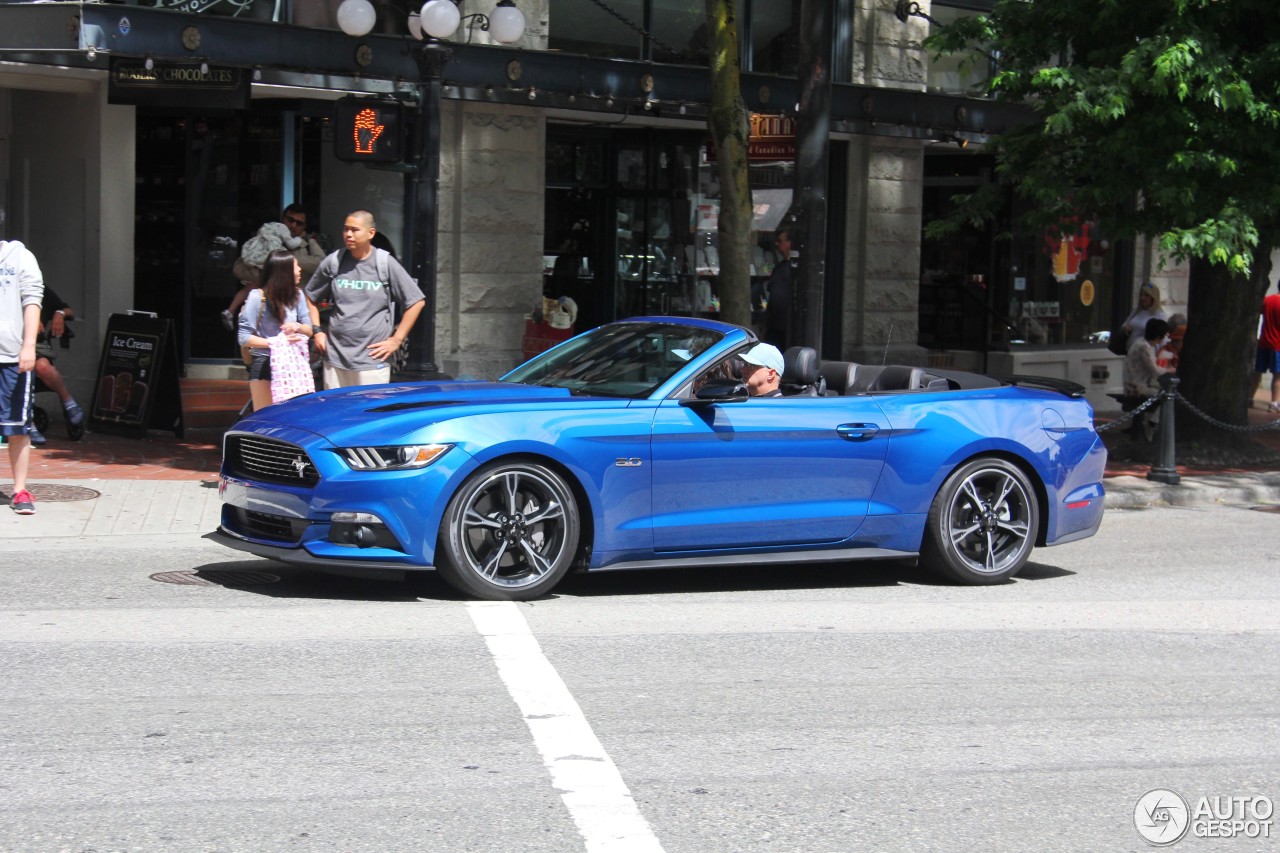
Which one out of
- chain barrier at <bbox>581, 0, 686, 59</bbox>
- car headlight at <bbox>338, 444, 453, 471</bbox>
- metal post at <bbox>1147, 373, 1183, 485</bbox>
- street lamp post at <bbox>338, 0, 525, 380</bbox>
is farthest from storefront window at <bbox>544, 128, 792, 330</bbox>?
car headlight at <bbox>338, 444, 453, 471</bbox>

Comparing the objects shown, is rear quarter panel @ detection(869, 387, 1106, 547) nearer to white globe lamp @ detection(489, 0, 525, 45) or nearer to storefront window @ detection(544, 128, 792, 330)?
white globe lamp @ detection(489, 0, 525, 45)

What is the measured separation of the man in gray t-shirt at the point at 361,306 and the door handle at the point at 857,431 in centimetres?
364

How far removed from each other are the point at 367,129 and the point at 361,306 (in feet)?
4.74

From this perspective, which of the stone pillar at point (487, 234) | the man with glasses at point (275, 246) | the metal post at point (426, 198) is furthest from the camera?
the stone pillar at point (487, 234)

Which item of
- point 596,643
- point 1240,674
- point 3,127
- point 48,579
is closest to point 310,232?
point 3,127

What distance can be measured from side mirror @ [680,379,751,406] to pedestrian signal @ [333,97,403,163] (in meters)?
4.19

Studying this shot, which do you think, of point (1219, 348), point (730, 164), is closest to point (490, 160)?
point (730, 164)

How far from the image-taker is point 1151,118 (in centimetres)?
1339

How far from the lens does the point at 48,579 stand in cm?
819

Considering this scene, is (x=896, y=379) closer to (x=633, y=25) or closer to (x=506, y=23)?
(x=506, y=23)

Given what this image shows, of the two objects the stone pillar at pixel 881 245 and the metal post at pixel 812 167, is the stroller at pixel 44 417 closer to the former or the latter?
the metal post at pixel 812 167

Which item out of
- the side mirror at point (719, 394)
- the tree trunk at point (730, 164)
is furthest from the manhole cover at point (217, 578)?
the tree trunk at point (730, 164)

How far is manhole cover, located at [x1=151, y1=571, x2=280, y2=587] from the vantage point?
8219mm

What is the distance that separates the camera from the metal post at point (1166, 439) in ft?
44.1
